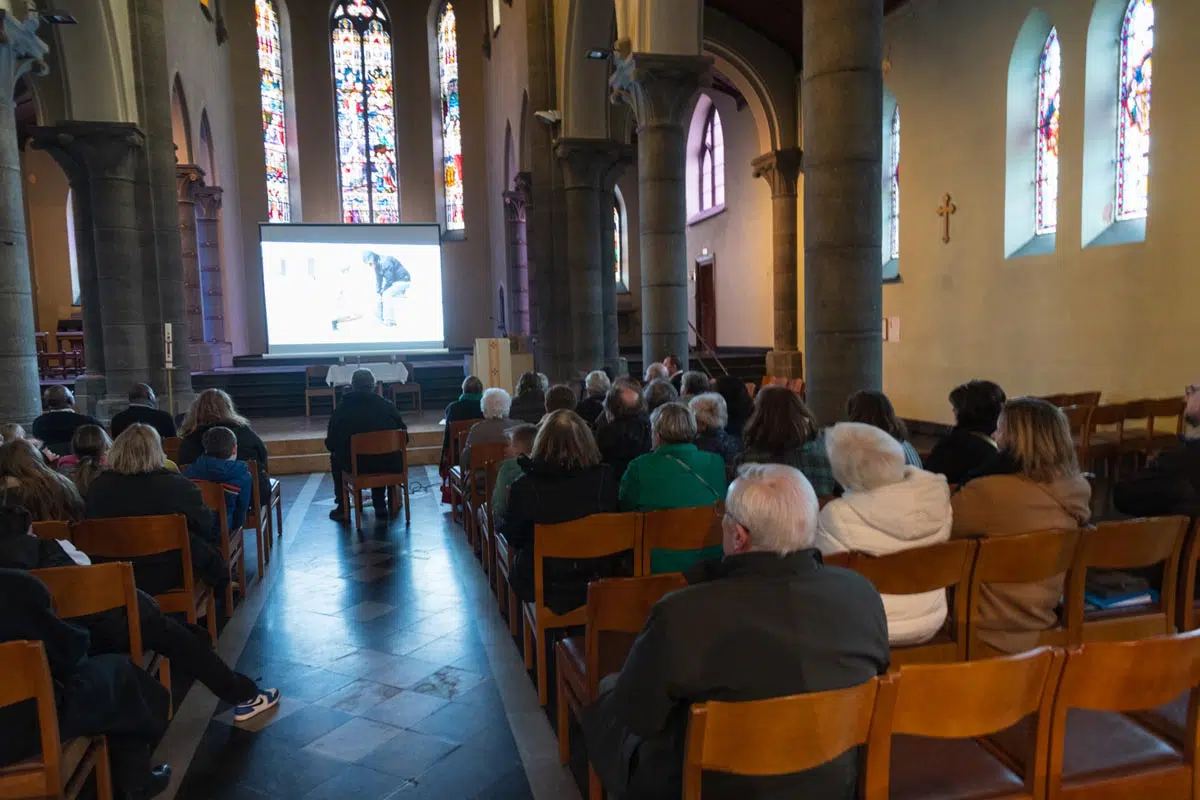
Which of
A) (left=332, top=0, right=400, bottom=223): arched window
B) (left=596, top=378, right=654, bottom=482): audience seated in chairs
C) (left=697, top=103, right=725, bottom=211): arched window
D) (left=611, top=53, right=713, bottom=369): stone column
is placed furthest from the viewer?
(left=332, top=0, right=400, bottom=223): arched window

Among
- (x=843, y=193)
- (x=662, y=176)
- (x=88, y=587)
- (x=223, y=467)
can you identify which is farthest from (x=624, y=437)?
(x=662, y=176)

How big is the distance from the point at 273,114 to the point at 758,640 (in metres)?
21.8

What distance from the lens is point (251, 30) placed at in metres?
19.5

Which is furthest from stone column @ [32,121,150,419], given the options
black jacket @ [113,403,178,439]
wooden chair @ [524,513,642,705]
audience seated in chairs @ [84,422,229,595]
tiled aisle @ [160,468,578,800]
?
wooden chair @ [524,513,642,705]

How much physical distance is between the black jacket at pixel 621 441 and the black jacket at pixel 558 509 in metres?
1.01

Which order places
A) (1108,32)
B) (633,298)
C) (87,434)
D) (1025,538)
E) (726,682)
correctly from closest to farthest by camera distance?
(726,682) < (1025,538) < (87,434) < (1108,32) < (633,298)

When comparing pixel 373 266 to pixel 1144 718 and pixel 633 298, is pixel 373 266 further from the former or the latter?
pixel 1144 718

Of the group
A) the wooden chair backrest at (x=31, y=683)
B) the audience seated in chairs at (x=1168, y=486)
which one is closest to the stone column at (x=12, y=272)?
the wooden chair backrest at (x=31, y=683)

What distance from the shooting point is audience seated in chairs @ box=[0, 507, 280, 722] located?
8.52 ft

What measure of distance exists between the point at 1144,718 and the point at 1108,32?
28.3ft

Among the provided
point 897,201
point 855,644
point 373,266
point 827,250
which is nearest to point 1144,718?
point 855,644

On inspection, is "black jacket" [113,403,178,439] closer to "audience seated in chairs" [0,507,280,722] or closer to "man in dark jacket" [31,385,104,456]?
"man in dark jacket" [31,385,104,456]

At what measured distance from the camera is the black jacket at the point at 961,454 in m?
3.86

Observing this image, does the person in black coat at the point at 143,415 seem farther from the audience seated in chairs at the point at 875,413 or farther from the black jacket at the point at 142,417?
the audience seated in chairs at the point at 875,413
